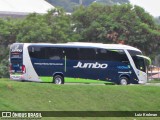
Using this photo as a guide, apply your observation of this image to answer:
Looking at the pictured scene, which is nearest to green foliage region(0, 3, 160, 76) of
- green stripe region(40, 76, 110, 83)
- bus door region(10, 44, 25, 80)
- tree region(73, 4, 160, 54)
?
tree region(73, 4, 160, 54)

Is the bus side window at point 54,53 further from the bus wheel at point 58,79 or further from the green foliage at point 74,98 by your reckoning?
the green foliage at point 74,98

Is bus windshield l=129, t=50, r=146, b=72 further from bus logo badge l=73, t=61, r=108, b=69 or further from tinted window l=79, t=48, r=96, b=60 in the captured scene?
tinted window l=79, t=48, r=96, b=60

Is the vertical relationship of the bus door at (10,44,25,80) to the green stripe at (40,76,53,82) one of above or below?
above

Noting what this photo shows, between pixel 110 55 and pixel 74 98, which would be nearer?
pixel 74 98

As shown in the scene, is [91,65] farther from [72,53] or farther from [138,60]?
[138,60]

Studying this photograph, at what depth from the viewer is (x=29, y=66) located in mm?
30453

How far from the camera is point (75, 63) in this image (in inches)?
1230

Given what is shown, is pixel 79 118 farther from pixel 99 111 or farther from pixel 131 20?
pixel 131 20

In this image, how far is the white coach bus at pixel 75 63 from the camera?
30.5 meters

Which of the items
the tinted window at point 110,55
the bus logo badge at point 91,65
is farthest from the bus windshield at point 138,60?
the bus logo badge at point 91,65

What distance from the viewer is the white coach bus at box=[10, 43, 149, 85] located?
30.5m
